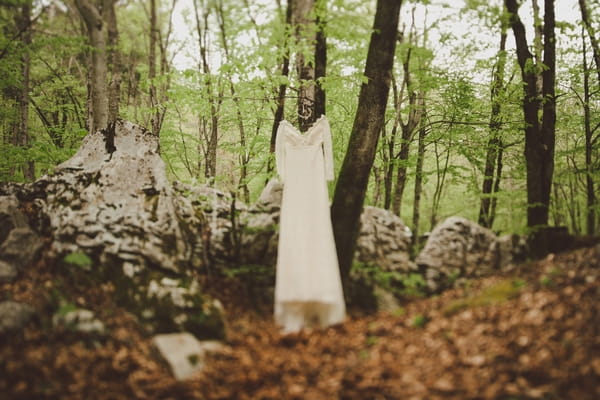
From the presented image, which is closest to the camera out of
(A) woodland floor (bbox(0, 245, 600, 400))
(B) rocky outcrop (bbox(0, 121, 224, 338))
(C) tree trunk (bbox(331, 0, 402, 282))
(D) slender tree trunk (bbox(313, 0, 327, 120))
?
(A) woodland floor (bbox(0, 245, 600, 400))

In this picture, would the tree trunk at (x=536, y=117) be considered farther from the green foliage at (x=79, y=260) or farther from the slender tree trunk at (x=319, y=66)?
the green foliage at (x=79, y=260)

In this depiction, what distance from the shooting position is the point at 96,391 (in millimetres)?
3170

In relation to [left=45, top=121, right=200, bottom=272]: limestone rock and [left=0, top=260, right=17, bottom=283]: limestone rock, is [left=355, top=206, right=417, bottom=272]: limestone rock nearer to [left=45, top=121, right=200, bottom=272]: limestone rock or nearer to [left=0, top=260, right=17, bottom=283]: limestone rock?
[left=45, top=121, right=200, bottom=272]: limestone rock

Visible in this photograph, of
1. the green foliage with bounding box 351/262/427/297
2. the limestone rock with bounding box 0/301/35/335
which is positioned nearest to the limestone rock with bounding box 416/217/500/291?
the green foliage with bounding box 351/262/427/297

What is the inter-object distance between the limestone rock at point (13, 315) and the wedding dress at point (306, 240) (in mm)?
2917

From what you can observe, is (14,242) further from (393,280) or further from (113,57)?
(113,57)

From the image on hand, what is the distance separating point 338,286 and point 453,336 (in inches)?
55.2

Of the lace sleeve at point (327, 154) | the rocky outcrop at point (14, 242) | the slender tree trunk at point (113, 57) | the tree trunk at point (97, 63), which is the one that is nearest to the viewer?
the rocky outcrop at point (14, 242)

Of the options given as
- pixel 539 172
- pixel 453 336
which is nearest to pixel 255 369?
pixel 453 336

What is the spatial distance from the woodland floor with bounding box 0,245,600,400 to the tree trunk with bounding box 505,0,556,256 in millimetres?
2321

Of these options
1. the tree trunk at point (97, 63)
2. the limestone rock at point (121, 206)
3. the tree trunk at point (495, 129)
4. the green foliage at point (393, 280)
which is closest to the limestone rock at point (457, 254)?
the green foliage at point (393, 280)

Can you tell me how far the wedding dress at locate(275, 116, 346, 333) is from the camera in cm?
423

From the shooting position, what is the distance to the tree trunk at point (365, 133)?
5.30 meters

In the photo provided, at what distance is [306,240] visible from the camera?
4.61 metres
